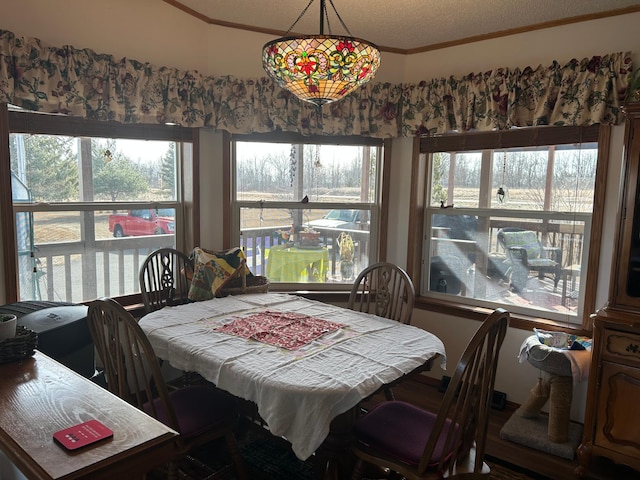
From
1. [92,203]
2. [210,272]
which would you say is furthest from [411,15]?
[92,203]

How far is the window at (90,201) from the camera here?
8.34 feet

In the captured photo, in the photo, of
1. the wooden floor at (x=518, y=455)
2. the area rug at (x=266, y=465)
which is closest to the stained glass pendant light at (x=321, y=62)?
the area rug at (x=266, y=465)

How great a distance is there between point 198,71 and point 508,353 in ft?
9.13

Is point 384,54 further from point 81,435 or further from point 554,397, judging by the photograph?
point 81,435

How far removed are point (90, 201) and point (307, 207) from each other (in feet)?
4.78

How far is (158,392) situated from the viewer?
1748mm

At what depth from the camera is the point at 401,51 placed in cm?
338

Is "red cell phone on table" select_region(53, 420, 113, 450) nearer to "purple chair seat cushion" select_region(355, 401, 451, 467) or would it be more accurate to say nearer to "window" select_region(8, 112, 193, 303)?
"purple chair seat cushion" select_region(355, 401, 451, 467)

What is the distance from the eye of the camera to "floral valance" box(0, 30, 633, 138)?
7.80 feet

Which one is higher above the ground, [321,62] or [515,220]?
[321,62]

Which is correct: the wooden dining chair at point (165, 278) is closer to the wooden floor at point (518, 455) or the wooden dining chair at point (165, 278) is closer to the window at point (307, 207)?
the window at point (307, 207)

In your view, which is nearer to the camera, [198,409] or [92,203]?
[198,409]

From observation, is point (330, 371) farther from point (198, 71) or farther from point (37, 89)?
point (198, 71)

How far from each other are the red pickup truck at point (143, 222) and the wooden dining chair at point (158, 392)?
4.10 feet
